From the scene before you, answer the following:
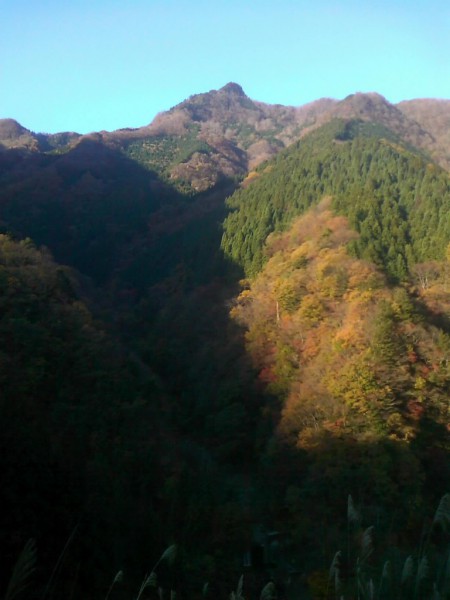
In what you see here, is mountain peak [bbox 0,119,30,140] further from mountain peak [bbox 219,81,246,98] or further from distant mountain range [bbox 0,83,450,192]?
mountain peak [bbox 219,81,246,98]

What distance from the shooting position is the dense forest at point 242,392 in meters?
11.6

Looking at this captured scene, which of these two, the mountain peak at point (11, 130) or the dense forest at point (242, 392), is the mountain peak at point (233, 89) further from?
the dense forest at point (242, 392)

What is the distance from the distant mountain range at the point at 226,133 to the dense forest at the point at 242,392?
18.5 meters

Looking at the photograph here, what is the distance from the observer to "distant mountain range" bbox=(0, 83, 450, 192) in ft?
234

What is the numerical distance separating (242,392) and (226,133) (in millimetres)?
84853

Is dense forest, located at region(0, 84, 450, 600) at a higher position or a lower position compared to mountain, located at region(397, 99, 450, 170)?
lower

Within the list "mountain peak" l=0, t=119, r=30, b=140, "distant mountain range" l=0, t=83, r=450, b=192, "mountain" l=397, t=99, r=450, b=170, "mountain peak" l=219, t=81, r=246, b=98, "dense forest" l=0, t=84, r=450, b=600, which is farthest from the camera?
"mountain peak" l=219, t=81, r=246, b=98

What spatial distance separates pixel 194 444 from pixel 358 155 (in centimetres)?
3304

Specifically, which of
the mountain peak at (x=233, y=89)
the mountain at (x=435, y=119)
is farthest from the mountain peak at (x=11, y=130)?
the mountain at (x=435, y=119)

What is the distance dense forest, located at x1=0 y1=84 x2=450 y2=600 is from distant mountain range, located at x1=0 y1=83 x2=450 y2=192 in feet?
60.7

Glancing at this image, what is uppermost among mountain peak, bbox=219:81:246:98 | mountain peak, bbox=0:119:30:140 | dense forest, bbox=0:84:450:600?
mountain peak, bbox=219:81:246:98

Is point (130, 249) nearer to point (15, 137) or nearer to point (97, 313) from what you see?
point (97, 313)

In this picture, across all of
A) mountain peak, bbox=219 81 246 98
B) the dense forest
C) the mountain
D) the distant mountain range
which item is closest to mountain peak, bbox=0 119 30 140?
the distant mountain range

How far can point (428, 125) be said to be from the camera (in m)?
81.7
